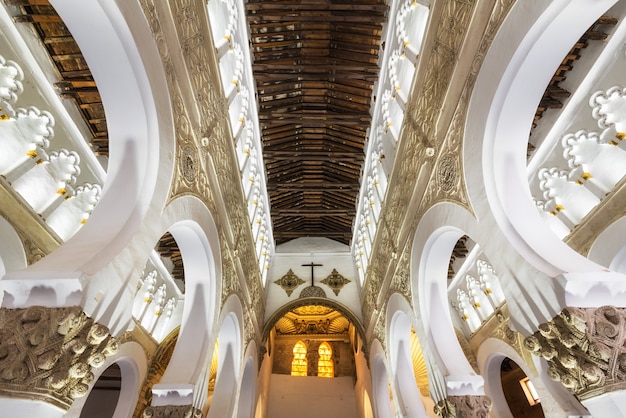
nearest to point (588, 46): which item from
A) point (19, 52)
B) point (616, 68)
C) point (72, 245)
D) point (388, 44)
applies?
point (616, 68)

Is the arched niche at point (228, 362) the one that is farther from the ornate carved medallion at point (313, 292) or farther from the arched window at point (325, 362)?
the arched window at point (325, 362)

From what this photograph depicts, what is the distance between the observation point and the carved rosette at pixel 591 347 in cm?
204

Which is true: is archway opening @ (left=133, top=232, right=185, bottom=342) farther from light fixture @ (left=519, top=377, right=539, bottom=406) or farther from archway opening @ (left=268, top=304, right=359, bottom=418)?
light fixture @ (left=519, top=377, right=539, bottom=406)

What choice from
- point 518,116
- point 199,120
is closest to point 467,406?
point 518,116

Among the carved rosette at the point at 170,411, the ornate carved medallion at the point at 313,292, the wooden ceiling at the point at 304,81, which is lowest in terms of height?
the carved rosette at the point at 170,411

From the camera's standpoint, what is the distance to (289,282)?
10.2 metres

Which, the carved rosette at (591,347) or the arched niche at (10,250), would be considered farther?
the arched niche at (10,250)

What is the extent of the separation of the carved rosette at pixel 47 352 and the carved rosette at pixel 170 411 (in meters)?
2.03

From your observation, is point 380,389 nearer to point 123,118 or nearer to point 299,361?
point 299,361

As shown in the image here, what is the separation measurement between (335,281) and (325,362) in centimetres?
627

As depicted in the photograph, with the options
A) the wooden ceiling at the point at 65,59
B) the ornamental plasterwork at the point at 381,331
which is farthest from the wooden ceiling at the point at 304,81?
the ornamental plasterwork at the point at 381,331

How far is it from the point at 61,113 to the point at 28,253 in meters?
1.95

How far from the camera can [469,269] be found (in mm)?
7227

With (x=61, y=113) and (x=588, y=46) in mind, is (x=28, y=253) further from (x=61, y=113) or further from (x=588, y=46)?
(x=588, y=46)
